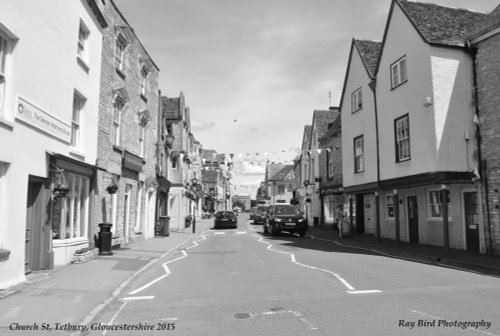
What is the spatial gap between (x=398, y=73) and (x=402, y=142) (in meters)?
3.06

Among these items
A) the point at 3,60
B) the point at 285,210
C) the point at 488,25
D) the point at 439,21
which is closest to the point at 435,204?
the point at 488,25

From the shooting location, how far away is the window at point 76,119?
1327 centimetres

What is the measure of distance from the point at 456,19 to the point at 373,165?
736 centimetres

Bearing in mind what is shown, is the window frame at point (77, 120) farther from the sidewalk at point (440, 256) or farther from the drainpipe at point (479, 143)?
the drainpipe at point (479, 143)

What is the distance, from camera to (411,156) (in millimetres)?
17250

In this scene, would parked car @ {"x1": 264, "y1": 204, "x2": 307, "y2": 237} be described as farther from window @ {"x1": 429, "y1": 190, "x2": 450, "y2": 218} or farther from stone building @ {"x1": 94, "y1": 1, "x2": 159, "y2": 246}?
window @ {"x1": 429, "y1": 190, "x2": 450, "y2": 218}

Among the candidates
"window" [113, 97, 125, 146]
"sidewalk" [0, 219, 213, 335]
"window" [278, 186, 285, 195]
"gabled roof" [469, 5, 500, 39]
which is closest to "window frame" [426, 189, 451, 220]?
"gabled roof" [469, 5, 500, 39]

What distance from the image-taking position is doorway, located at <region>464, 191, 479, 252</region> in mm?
15375

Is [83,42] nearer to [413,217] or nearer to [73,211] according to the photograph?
[73,211]

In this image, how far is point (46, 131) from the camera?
10641 mm

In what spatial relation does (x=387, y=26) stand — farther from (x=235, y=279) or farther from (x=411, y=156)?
(x=235, y=279)

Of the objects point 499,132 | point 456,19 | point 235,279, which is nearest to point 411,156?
point 499,132

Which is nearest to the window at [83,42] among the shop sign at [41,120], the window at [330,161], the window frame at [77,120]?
the window frame at [77,120]

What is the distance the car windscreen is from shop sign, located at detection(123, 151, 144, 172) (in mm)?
9044
